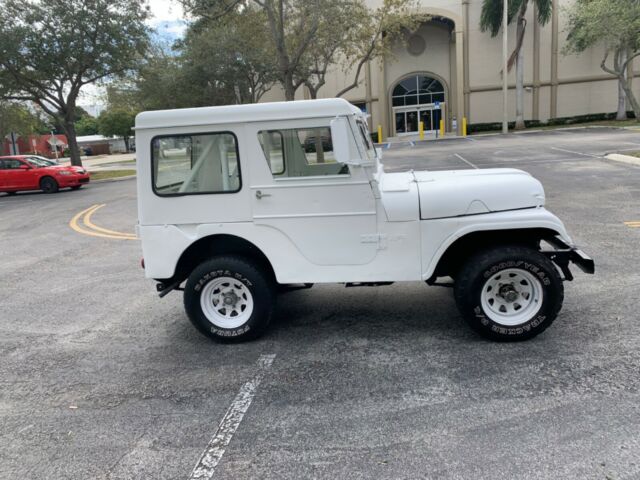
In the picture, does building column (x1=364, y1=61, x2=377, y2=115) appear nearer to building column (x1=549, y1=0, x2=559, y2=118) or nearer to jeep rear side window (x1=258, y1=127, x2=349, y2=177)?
building column (x1=549, y1=0, x2=559, y2=118)

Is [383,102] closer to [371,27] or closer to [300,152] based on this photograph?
[371,27]

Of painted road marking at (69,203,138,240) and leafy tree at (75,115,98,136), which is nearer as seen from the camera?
painted road marking at (69,203,138,240)

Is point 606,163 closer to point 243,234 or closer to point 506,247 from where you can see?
point 506,247

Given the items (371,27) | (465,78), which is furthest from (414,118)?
(371,27)

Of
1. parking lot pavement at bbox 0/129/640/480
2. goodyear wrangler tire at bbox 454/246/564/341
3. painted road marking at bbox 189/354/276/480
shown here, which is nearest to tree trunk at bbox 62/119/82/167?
parking lot pavement at bbox 0/129/640/480

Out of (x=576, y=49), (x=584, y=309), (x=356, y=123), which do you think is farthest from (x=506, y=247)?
(x=576, y=49)

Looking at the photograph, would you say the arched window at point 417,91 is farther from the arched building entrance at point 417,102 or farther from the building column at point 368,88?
the building column at point 368,88

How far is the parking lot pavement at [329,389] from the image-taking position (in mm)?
3039

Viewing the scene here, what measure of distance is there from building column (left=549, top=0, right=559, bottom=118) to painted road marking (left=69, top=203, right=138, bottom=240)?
1543 inches

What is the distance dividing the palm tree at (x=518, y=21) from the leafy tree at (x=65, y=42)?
27145 mm

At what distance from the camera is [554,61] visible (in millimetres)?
41000

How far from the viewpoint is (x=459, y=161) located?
66.7 feet

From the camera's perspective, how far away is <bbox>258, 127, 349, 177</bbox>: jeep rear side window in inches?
173

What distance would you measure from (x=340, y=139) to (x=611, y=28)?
35.1 m
